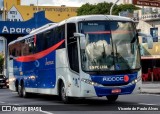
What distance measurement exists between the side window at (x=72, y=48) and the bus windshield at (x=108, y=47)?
0.44 m

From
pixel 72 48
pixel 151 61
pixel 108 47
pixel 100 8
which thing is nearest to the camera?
pixel 108 47

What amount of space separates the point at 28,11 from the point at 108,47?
91.1m

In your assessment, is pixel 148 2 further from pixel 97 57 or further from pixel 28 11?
pixel 28 11

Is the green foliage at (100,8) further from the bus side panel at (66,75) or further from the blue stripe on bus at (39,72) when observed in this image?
the bus side panel at (66,75)

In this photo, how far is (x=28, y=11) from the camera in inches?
4272

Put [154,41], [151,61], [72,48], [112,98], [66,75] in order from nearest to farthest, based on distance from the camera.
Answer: [72,48]
[66,75]
[112,98]
[154,41]
[151,61]

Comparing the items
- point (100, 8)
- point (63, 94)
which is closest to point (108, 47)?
point (63, 94)

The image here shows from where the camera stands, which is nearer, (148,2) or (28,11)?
(148,2)

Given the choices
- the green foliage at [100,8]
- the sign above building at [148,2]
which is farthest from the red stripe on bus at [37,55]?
→ the green foliage at [100,8]

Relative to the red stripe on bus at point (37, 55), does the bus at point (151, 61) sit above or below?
below

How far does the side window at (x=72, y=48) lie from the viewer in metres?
19.1

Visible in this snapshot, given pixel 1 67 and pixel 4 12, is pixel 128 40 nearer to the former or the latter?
pixel 1 67

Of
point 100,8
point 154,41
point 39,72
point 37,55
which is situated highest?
point 100,8

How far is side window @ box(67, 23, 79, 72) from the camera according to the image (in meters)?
19.1
